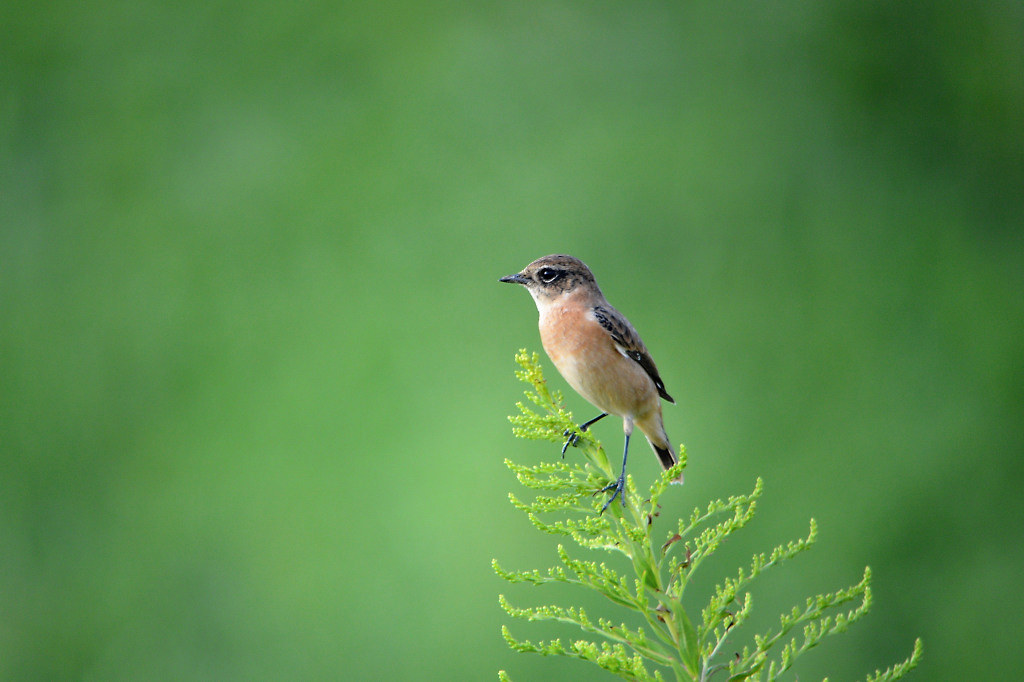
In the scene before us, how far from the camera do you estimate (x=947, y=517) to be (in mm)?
9117

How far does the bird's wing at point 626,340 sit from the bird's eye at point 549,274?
26 centimetres

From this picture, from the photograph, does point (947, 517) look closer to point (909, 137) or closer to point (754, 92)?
point (909, 137)

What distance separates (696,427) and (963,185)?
472cm

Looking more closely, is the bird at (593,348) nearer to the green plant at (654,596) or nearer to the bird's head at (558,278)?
the bird's head at (558,278)

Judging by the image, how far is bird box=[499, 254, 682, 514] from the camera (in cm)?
390

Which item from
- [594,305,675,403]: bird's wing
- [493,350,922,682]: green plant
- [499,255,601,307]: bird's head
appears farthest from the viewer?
[499,255,601,307]: bird's head

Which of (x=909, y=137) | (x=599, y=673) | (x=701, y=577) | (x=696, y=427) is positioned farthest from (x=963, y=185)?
(x=599, y=673)

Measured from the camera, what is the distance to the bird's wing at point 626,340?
402 centimetres

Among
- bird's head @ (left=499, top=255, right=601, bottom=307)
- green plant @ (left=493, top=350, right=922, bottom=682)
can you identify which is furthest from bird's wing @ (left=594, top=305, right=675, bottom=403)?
green plant @ (left=493, top=350, right=922, bottom=682)

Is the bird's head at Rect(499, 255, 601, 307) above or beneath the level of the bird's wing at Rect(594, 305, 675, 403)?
above

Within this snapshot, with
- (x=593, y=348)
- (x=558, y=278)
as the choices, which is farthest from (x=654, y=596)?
(x=558, y=278)

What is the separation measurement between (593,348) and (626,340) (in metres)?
0.20

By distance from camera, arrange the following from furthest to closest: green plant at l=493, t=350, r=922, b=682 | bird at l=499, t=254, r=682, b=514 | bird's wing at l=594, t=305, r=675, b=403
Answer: bird's wing at l=594, t=305, r=675, b=403, bird at l=499, t=254, r=682, b=514, green plant at l=493, t=350, r=922, b=682

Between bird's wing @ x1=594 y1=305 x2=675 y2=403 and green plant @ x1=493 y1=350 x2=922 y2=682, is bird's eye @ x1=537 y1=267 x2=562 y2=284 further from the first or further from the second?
green plant @ x1=493 y1=350 x2=922 y2=682
